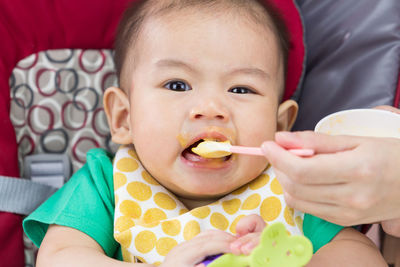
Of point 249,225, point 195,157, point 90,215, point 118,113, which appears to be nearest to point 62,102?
point 118,113

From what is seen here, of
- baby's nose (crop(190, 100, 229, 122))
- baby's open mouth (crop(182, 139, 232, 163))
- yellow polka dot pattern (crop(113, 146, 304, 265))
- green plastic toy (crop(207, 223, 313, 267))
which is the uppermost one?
baby's nose (crop(190, 100, 229, 122))

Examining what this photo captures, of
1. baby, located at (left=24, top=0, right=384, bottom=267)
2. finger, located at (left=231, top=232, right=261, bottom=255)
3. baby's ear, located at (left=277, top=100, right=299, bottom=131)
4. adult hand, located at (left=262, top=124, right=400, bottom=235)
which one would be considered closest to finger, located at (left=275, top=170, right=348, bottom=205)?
adult hand, located at (left=262, top=124, right=400, bottom=235)

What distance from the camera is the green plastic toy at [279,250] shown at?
0.81 meters

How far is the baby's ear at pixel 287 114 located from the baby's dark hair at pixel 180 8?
0.11m

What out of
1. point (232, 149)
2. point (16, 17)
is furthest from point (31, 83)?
point (232, 149)

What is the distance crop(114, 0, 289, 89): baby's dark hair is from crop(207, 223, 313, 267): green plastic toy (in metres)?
0.67

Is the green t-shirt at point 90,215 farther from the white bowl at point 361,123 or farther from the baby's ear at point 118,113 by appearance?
the white bowl at point 361,123

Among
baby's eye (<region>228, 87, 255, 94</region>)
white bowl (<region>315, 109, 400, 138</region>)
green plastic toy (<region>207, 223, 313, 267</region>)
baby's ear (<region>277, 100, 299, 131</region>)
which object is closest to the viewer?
green plastic toy (<region>207, 223, 313, 267</region>)

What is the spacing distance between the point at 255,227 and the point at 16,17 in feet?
3.10

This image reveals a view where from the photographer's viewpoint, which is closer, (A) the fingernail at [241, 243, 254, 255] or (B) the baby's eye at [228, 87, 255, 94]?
(A) the fingernail at [241, 243, 254, 255]

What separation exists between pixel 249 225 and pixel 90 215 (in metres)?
0.44

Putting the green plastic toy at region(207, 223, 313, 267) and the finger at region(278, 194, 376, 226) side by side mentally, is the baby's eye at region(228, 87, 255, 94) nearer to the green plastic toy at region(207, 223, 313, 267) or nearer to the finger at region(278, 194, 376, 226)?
the finger at region(278, 194, 376, 226)

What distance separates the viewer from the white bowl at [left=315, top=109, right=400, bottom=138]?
1.07 m

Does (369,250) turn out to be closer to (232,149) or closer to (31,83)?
(232,149)
